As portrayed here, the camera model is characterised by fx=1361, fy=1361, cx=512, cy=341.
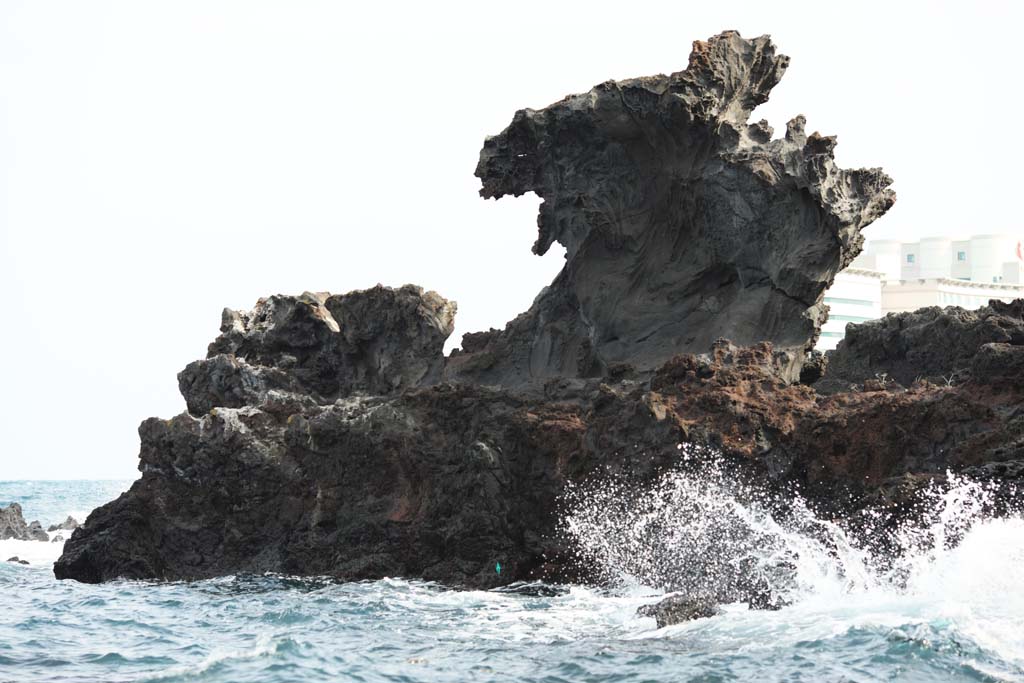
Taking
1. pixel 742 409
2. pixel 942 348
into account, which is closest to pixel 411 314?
pixel 742 409

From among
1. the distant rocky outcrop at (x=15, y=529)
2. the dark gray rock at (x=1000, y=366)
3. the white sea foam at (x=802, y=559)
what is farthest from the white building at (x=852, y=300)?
the dark gray rock at (x=1000, y=366)

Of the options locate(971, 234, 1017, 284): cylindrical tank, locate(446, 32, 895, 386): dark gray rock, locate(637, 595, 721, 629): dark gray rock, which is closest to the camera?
locate(637, 595, 721, 629): dark gray rock

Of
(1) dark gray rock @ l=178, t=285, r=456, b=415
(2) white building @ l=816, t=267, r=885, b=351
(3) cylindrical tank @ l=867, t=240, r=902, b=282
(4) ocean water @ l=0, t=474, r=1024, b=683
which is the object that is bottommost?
(4) ocean water @ l=0, t=474, r=1024, b=683

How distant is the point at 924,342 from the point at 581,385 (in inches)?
287

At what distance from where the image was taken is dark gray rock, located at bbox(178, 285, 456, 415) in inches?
1033

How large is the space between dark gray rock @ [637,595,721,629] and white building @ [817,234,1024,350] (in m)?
61.1

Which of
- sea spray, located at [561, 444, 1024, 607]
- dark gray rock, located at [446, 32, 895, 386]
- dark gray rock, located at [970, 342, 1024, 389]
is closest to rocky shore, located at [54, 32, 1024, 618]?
dark gray rock, located at [446, 32, 895, 386]

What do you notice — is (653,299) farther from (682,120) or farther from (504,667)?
(504,667)

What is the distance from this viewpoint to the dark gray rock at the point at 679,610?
53.1 feet

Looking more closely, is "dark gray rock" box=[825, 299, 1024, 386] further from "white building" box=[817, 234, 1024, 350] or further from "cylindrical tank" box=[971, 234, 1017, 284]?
"cylindrical tank" box=[971, 234, 1017, 284]

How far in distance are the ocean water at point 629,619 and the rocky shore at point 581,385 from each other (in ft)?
3.15

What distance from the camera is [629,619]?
670 inches

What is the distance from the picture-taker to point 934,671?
42.7 feet

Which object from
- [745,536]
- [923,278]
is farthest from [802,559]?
[923,278]
